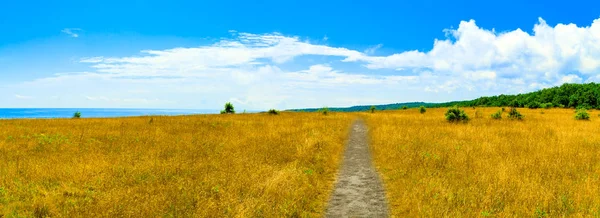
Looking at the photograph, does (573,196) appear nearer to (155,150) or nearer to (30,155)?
(155,150)

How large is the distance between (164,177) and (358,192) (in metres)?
5.87

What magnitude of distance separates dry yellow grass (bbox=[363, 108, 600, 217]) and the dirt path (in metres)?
0.39

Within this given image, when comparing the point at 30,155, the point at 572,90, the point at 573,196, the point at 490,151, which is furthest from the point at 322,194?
the point at 572,90

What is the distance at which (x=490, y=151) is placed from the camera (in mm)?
15367

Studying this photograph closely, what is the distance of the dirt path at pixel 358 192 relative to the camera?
321 inches

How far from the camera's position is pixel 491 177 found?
1056cm

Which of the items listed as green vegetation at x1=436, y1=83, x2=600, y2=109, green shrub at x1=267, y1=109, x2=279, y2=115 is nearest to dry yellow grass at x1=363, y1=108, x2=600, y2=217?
green shrub at x1=267, y1=109, x2=279, y2=115

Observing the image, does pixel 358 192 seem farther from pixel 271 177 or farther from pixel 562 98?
pixel 562 98

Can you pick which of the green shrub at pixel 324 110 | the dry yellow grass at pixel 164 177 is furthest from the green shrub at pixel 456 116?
the dry yellow grass at pixel 164 177

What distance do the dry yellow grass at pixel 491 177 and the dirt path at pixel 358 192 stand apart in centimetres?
39

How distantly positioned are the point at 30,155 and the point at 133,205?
9508mm

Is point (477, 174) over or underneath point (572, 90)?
underneath

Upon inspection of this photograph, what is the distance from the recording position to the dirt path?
816cm

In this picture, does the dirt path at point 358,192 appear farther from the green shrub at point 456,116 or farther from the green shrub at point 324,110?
the green shrub at point 324,110
